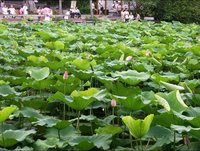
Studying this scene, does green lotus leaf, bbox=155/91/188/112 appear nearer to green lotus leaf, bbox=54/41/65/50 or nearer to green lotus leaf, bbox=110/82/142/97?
green lotus leaf, bbox=110/82/142/97

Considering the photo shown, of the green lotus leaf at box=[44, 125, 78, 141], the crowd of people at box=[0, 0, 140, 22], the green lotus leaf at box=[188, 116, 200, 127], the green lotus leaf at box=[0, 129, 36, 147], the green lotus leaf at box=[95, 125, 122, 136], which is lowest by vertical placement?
the crowd of people at box=[0, 0, 140, 22]

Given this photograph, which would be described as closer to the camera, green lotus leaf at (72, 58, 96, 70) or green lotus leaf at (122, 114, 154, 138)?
green lotus leaf at (122, 114, 154, 138)

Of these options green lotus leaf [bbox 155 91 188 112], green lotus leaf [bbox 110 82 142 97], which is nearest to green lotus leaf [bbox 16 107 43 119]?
green lotus leaf [bbox 110 82 142 97]

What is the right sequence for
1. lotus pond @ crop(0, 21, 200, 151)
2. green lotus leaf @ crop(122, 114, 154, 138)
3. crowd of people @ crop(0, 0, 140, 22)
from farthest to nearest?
crowd of people @ crop(0, 0, 140, 22)
lotus pond @ crop(0, 21, 200, 151)
green lotus leaf @ crop(122, 114, 154, 138)

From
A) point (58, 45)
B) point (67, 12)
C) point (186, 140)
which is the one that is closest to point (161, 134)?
point (186, 140)

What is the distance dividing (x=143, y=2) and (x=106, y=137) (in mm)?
17155

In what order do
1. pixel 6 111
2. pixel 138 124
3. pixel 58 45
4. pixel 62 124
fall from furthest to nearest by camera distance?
pixel 58 45 → pixel 62 124 → pixel 6 111 → pixel 138 124

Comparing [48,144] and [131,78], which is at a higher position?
[131,78]

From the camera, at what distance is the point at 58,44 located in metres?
4.48

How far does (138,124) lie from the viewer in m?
1.64

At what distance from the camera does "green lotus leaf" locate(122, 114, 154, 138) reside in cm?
164

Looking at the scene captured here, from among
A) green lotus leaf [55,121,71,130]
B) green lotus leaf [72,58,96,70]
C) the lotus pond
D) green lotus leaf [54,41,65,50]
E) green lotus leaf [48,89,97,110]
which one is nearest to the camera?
the lotus pond

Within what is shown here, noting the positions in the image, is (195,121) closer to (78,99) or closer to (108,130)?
(108,130)

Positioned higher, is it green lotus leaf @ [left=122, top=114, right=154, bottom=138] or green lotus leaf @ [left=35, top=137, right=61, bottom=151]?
green lotus leaf @ [left=122, top=114, right=154, bottom=138]
